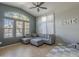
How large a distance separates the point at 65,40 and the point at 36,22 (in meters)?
1.87

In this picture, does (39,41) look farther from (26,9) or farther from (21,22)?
(26,9)

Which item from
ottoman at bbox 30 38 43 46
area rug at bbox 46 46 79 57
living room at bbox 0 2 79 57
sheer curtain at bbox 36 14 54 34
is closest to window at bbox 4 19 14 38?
living room at bbox 0 2 79 57

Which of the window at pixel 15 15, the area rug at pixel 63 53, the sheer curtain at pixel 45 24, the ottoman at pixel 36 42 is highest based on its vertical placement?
the window at pixel 15 15

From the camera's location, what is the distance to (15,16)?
133 inches

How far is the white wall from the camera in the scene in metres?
3.44

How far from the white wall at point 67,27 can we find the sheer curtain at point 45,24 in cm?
32

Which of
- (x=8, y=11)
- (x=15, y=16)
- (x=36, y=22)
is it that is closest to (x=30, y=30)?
(x=36, y=22)

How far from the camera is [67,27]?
3.70 metres

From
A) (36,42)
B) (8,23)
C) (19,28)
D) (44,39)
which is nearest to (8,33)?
(8,23)

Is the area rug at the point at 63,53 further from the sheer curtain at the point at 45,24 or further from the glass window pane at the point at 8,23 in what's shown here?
the glass window pane at the point at 8,23

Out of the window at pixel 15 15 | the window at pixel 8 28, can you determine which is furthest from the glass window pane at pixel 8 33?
the window at pixel 15 15

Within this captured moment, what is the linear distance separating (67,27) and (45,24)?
123 cm

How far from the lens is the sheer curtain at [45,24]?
3654mm

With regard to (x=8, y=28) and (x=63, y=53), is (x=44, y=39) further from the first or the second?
(x=8, y=28)
